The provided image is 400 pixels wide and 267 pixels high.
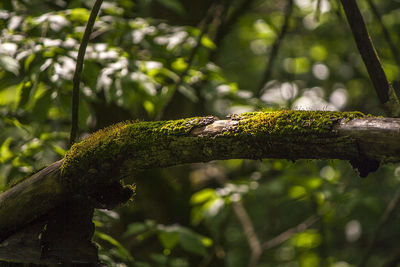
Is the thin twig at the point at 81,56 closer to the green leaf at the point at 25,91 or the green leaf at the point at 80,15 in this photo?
the green leaf at the point at 25,91

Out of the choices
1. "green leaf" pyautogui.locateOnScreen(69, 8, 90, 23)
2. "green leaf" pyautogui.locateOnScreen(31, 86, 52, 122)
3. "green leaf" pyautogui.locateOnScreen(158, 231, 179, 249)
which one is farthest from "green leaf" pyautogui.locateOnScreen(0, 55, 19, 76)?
"green leaf" pyautogui.locateOnScreen(158, 231, 179, 249)

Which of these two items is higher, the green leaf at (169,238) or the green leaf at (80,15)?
the green leaf at (80,15)

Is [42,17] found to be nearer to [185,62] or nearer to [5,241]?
[185,62]

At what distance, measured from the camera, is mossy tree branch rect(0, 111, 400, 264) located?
4.05 ft

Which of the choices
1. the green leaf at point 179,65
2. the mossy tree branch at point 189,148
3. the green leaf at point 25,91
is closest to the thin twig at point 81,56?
the mossy tree branch at point 189,148

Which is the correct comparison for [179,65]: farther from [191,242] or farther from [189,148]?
[189,148]

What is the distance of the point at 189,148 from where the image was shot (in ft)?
4.68

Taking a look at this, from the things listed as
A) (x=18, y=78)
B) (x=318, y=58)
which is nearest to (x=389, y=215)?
(x=18, y=78)

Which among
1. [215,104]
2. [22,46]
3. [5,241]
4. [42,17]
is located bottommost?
[215,104]

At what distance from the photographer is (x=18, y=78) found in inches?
109

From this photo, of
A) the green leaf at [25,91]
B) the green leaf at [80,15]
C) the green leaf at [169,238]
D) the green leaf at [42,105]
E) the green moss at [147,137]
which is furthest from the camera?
the green leaf at [169,238]

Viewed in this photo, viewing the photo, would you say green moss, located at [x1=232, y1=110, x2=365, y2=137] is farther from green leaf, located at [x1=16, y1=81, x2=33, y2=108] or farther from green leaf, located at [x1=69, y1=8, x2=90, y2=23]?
green leaf, located at [x1=69, y1=8, x2=90, y2=23]

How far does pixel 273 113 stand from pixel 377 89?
582 mm

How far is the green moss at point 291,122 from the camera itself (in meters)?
1.28
